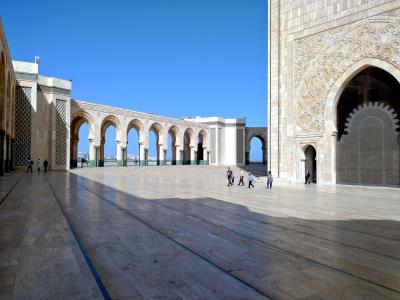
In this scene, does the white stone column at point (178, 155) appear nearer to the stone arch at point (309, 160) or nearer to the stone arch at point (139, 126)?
the stone arch at point (139, 126)

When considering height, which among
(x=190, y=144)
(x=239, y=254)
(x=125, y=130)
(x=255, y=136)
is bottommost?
(x=239, y=254)

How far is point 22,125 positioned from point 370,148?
17453 mm

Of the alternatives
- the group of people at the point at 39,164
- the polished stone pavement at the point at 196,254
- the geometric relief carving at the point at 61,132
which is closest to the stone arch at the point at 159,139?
the geometric relief carving at the point at 61,132

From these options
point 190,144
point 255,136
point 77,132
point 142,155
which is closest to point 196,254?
point 142,155

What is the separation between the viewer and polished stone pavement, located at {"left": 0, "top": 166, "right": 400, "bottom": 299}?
94.0 inches

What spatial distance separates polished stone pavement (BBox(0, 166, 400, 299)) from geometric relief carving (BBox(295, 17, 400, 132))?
8441 mm

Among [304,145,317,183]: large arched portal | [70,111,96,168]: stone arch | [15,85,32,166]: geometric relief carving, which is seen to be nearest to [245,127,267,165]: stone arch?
[70,111,96,168]: stone arch

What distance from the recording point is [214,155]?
34750mm

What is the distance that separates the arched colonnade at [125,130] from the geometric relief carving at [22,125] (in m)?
3.31

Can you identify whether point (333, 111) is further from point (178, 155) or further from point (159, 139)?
point (178, 155)

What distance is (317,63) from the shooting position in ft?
46.4

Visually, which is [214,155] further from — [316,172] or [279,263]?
[279,263]

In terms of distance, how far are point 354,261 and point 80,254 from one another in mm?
2611

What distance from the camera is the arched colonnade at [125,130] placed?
2231cm
